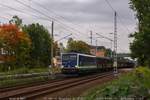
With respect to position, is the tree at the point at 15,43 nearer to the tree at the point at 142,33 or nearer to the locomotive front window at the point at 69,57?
the locomotive front window at the point at 69,57

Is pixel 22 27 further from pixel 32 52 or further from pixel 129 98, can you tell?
pixel 129 98

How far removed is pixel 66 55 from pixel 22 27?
2893 inches

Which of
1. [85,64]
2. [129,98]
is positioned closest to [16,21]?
[85,64]

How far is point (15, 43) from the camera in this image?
374 ft

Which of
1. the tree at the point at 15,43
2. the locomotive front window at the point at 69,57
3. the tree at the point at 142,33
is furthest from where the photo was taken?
the tree at the point at 15,43

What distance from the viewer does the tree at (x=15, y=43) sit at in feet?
369

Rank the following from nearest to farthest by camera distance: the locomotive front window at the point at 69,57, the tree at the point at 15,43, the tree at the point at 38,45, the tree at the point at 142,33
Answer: the tree at the point at 142,33
the locomotive front window at the point at 69,57
the tree at the point at 15,43
the tree at the point at 38,45

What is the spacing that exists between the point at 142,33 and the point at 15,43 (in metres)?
78.8

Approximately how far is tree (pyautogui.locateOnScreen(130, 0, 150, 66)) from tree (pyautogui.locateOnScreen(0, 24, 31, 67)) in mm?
72814

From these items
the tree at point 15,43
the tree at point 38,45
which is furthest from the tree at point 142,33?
the tree at point 38,45

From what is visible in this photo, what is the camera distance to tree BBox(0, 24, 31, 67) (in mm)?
112438

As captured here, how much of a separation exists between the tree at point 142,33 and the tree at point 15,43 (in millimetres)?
72814

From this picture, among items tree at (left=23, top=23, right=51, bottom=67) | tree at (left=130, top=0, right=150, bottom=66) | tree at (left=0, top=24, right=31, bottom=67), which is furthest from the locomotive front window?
tree at (left=23, top=23, right=51, bottom=67)

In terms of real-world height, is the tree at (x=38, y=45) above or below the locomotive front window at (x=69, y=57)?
above
